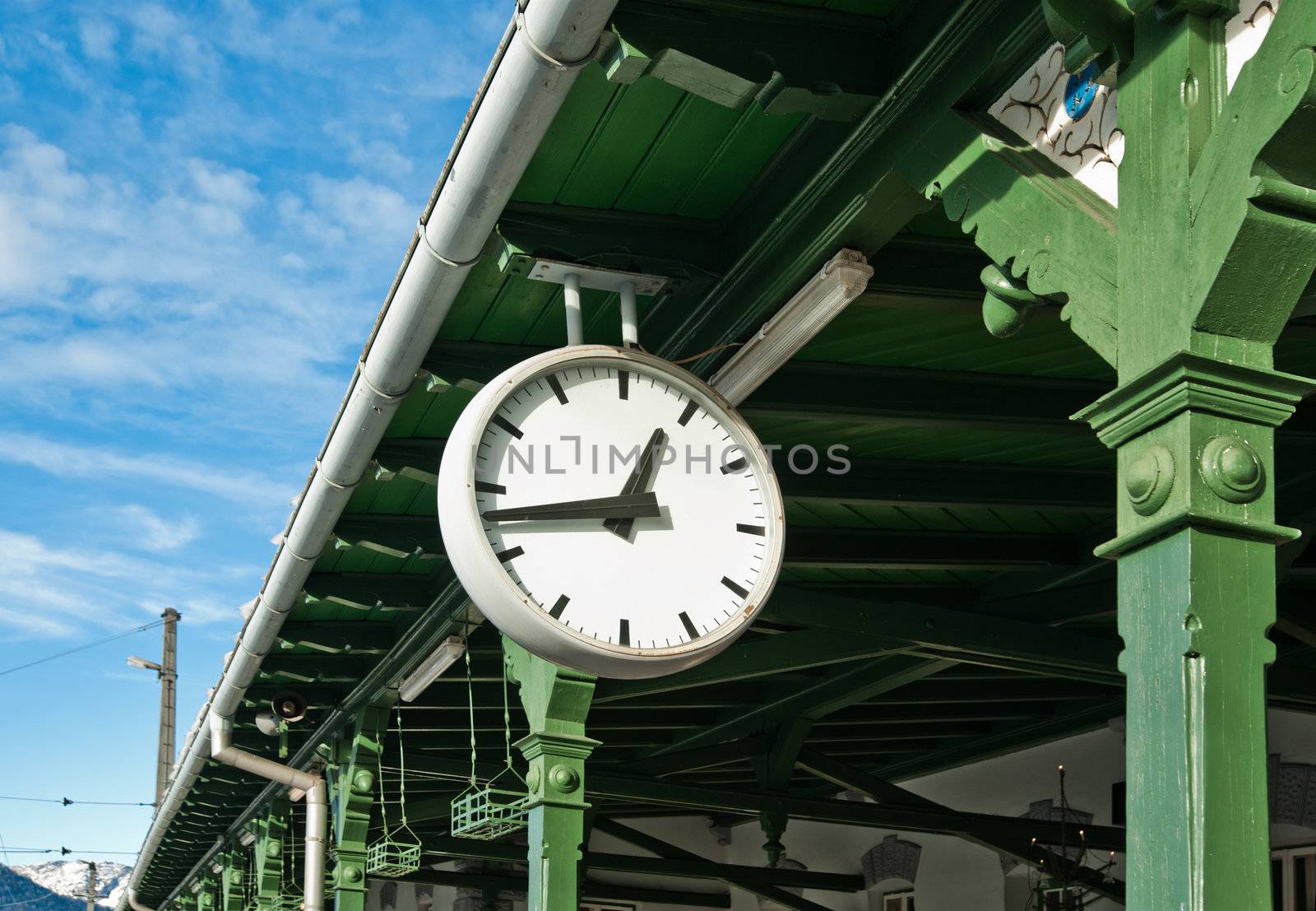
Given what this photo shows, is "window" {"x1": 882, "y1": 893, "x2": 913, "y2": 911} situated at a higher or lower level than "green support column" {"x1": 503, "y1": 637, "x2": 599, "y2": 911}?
lower

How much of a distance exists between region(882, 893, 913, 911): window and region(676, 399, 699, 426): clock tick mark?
1006 cm

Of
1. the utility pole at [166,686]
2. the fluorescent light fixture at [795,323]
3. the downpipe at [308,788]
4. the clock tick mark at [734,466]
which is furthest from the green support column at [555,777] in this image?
the utility pole at [166,686]

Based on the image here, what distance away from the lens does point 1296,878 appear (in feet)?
30.8

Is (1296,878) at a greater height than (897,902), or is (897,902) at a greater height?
(1296,878)

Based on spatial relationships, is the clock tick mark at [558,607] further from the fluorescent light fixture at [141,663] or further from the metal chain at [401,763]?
the fluorescent light fixture at [141,663]

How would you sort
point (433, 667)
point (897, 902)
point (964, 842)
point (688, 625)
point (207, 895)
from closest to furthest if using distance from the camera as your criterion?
point (688, 625), point (433, 667), point (964, 842), point (897, 902), point (207, 895)

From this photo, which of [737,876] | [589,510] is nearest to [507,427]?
[589,510]

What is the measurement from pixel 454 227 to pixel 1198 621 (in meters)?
2.31

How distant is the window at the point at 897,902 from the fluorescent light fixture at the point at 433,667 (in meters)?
5.63

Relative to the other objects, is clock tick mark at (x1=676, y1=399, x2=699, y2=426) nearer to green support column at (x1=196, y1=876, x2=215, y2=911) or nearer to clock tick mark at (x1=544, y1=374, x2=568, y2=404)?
clock tick mark at (x1=544, y1=374, x2=568, y2=404)

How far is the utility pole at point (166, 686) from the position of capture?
33.3 metres

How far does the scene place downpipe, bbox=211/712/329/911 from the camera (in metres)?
10.7

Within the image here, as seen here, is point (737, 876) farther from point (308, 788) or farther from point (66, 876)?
point (66, 876)

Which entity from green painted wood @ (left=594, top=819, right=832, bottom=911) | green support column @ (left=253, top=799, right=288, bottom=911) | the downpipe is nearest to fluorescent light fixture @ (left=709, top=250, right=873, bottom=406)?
the downpipe
